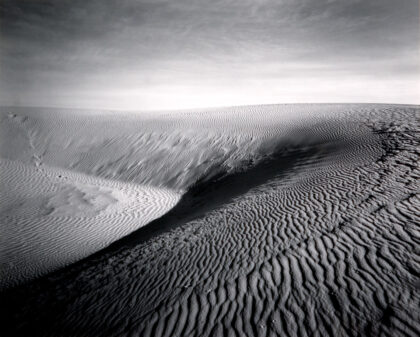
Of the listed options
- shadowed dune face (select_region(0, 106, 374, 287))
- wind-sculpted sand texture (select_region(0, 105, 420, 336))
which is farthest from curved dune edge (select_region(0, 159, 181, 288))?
wind-sculpted sand texture (select_region(0, 105, 420, 336))

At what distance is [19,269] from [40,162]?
15.2 metres

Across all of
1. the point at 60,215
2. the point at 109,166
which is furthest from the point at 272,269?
the point at 109,166

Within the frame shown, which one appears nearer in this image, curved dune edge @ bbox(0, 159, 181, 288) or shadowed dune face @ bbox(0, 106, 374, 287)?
curved dune edge @ bbox(0, 159, 181, 288)

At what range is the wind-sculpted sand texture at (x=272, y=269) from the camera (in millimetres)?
3547

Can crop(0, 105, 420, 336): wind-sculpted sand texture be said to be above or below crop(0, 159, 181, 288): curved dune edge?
above

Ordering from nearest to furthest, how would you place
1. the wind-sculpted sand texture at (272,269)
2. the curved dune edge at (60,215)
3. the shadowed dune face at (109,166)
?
the wind-sculpted sand texture at (272,269) < the curved dune edge at (60,215) < the shadowed dune face at (109,166)

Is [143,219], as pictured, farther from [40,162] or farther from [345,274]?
[40,162]

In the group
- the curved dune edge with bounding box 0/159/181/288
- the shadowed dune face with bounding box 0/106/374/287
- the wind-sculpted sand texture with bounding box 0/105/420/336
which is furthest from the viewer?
the shadowed dune face with bounding box 0/106/374/287

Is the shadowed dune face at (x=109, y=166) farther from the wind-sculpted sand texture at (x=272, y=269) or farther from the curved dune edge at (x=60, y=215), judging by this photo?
the wind-sculpted sand texture at (x=272, y=269)

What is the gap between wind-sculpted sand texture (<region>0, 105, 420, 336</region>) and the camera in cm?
355

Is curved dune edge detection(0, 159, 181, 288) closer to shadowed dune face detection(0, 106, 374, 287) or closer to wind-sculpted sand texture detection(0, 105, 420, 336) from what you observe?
shadowed dune face detection(0, 106, 374, 287)

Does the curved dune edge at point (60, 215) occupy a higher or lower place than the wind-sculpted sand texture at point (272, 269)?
lower

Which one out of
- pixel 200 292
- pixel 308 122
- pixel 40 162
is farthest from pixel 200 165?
pixel 40 162

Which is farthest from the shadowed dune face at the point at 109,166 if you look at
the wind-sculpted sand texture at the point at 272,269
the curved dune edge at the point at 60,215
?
the wind-sculpted sand texture at the point at 272,269
